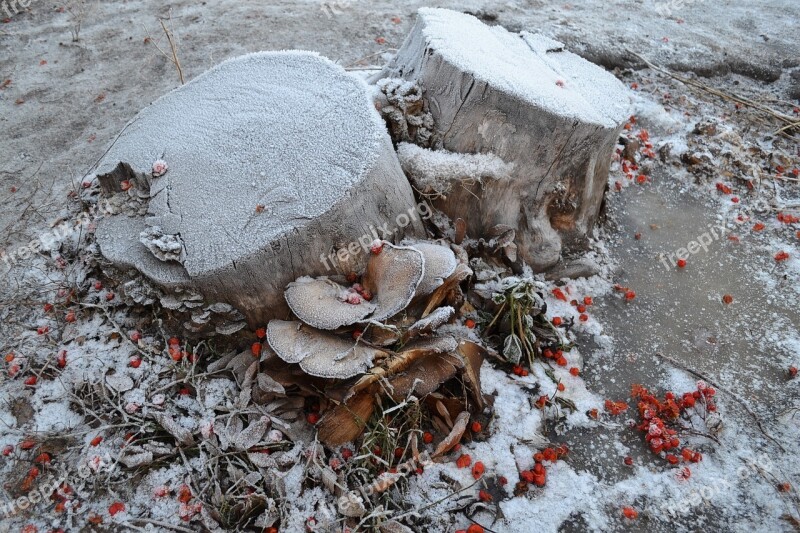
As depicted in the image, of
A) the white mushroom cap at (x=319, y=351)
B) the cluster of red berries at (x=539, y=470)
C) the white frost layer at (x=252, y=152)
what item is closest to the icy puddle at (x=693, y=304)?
the cluster of red berries at (x=539, y=470)

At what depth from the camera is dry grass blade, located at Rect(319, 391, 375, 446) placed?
2.13 m

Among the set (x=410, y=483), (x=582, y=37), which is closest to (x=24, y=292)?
(x=410, y=483)

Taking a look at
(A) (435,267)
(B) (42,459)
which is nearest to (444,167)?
(A) (435,267)

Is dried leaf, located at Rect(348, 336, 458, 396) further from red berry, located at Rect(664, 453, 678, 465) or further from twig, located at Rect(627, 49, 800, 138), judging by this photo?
twig, located at Rect(627, 49, 800, 138)

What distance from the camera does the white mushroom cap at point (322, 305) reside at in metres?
2.07

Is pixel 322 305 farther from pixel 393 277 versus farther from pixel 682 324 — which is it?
pixel 682 324

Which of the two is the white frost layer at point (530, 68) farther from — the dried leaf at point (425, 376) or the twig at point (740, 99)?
the twig at point (740, 99)

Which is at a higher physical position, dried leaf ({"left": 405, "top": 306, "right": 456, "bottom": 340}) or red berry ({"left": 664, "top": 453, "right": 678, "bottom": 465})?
dried leaf ({"left": 405, "top": 306, "right": 456, "bottom": 340})

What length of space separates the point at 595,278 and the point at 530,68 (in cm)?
126

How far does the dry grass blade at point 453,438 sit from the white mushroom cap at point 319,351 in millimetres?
471

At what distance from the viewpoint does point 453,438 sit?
2160mm

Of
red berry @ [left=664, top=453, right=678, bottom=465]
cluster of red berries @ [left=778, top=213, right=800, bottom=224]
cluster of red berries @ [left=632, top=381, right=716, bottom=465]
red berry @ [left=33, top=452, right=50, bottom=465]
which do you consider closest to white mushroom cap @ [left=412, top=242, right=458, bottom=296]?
cluster of red berries @ [left=632, top=381, right=716, bottom=465]

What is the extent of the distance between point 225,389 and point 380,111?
1.54m

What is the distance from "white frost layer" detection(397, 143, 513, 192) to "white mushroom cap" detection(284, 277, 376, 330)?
748mm
